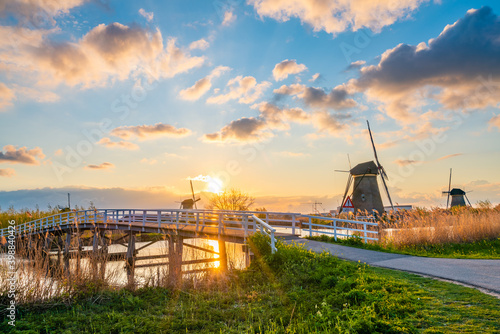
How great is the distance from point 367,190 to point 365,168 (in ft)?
10.0

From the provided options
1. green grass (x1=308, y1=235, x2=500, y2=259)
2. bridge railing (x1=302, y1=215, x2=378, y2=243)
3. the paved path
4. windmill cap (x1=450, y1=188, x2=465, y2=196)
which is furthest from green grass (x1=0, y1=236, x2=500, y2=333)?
windmill cap (x1=450, y1=188, x2=465, y2=196)

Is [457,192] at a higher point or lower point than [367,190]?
lower

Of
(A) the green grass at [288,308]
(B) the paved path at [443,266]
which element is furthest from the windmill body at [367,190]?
(A) the green grass at [288,308]

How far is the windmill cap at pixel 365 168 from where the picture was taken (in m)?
46.0

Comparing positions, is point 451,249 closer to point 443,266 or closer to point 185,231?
point 443,266

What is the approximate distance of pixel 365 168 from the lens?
1831 inches

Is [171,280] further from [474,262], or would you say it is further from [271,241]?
[474,262]

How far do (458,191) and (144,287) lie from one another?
2717 inches

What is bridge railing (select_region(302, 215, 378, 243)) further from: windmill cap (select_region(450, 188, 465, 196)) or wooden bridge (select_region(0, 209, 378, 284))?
windmill cap (select_region(450, 188, 465, 196))

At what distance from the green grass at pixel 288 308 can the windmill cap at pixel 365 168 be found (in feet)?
123

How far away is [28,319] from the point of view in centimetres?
757

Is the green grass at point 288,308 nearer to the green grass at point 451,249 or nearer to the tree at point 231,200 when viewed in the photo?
the green grass at point 451,249

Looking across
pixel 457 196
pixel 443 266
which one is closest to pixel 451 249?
pixel 443 266

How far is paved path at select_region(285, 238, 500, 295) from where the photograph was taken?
9141 mm
